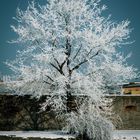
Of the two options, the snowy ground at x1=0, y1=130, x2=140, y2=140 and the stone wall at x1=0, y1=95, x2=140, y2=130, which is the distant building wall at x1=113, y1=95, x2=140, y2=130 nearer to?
the snowy ground at x1=0, y1=130, x2=140, y2=140

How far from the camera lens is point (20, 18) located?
86.1 ft

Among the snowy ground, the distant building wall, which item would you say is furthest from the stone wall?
the distant building wall

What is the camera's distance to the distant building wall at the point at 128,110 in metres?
27.3

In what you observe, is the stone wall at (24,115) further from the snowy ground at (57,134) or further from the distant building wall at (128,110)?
the distant building wall at (128,110)

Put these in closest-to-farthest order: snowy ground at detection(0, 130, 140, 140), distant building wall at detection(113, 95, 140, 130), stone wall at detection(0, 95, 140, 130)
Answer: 1. snowy ground at detection(0, 130, 140, 140)
2. stone wall at detection(0, 95, 140, 130)
3. distant building wall at detection(113, 95, 140, 130)

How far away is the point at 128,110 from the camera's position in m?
27.6

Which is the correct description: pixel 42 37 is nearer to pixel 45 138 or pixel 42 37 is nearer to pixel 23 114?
pixel 23 114

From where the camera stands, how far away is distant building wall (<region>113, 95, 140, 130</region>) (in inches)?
1076

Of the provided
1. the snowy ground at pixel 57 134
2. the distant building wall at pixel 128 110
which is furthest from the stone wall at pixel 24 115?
the distant building wall at pixel 128 110

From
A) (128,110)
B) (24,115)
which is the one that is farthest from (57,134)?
(128,110)

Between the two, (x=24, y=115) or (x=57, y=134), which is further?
(x=24, y=115)

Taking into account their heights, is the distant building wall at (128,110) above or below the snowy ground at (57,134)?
above

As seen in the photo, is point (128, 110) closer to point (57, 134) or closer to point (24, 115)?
point (57, 134)

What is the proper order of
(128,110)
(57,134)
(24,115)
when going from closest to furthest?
(57,134) < (24,115) < (128,110)
